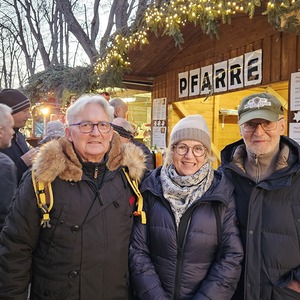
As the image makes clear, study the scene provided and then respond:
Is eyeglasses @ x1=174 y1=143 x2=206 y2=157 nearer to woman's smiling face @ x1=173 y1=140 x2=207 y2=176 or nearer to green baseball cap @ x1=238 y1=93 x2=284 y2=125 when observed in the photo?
woman's smiling face @ x1=173 y1=140 x2=207 y2=176

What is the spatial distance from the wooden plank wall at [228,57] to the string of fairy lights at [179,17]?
718 mm

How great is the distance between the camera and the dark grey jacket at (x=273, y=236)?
1963mm

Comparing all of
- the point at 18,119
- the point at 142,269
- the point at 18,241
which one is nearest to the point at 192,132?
the point at 142,269

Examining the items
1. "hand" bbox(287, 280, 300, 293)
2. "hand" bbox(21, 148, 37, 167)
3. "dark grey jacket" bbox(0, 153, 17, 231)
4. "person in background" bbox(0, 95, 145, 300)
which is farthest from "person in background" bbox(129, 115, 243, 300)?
"hand" bbox(21, 148, 37, 167)

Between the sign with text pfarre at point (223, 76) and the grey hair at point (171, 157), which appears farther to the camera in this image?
the sign with text pfarre at point (223, 76)

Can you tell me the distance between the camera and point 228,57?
5562 mm

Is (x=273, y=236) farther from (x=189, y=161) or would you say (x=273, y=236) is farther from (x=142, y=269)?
(x=142, y=269)

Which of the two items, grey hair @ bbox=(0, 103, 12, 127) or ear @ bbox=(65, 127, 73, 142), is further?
grey hair @ bbox=(0, 103, 12, 127)

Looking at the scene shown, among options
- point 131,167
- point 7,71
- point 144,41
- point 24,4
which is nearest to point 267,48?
point 144,41

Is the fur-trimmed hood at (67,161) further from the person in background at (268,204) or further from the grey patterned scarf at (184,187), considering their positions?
the person in background at (268,204)

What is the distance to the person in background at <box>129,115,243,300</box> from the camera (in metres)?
2.03

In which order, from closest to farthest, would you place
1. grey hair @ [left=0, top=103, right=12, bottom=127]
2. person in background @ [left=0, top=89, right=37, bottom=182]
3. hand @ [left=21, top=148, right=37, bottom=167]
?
grey hair @ [left=0, top=103, right=12, bottom=127] < hand @ [left=21, top=148, right=37, bottom=167] < person in background @ [left=0, top=89, right=37, bottom=182]

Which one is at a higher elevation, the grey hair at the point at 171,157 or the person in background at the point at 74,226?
the grey hair at the point at 171,157

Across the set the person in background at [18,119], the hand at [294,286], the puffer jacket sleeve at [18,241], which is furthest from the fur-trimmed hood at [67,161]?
the person in background at [18,119]
